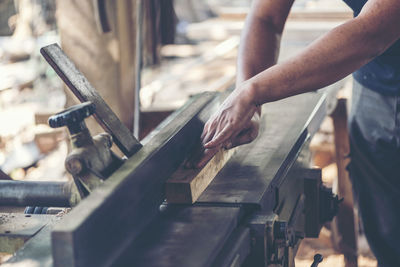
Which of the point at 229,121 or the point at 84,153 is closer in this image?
the point at 84,153

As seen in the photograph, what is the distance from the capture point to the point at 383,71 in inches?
72.3

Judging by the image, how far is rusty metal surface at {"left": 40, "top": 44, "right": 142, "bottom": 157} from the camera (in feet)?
3.90

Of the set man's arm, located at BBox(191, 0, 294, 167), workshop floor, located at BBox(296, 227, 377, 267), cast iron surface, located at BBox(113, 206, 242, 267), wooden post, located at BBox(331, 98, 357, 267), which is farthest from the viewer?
workshop floor, located at BBox(296, 227, 377, 267)

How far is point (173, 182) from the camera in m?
1.23

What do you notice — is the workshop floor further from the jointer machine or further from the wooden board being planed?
the wooden board being planed

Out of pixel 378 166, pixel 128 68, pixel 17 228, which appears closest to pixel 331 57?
pixel 17 228

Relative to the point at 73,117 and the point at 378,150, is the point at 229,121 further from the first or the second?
the point at 378,150

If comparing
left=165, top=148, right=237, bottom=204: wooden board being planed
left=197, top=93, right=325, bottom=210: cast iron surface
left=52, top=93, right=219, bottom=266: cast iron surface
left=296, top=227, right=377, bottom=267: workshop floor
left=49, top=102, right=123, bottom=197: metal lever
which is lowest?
left=296, top=227, right=377, bottom=267: workshop floor

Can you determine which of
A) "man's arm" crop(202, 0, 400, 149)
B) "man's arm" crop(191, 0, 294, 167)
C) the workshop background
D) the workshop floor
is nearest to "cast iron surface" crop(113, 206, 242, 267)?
"man's arm" crop(202, 0, 400, 149)

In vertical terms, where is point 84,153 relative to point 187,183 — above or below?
above

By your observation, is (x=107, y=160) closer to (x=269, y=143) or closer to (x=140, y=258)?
(x=140, y=258)

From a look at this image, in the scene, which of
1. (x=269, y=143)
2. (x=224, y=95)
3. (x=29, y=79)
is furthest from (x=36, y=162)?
(x=269, y=143)

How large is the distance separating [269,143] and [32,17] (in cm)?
587

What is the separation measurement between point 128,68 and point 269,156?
3.97ft
